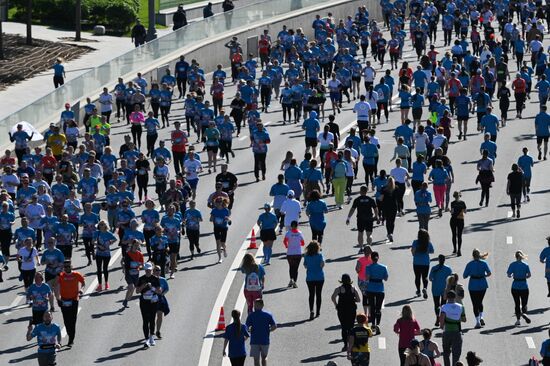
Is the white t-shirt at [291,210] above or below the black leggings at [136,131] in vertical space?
above

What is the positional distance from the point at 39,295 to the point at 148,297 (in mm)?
1816

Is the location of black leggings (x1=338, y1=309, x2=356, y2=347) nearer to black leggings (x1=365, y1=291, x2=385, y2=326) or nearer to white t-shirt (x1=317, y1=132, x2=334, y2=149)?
black leggings (x1=365, y1=291, x2=385, y2=326)

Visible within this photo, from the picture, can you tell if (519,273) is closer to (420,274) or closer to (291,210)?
(420,274)

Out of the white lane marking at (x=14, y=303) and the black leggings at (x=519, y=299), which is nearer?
the black leggings at (x=519, y=299)

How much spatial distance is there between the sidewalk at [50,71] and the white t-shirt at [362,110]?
1346cm

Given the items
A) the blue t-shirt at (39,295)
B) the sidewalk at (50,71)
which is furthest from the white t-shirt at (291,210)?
the sidewalk at (50,71)

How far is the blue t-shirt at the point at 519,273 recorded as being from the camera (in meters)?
26.1

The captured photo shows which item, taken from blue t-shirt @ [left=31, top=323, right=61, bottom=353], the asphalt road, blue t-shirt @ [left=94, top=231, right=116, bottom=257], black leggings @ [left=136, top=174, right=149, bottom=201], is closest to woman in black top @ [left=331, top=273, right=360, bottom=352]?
A: the asphalt road

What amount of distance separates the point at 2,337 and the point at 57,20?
3972cm

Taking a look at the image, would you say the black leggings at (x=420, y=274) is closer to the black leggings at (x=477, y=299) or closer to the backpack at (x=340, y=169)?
the black leggings at (x=477, y=299)

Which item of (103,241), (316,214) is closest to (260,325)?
(103,241)

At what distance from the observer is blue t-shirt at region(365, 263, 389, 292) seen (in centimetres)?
2539

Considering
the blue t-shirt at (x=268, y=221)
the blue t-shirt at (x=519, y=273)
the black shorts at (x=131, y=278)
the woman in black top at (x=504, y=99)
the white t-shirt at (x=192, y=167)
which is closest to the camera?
the blue t-shirt at (x=519, y=273)

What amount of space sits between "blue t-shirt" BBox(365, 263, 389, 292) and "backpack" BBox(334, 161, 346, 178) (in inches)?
349
